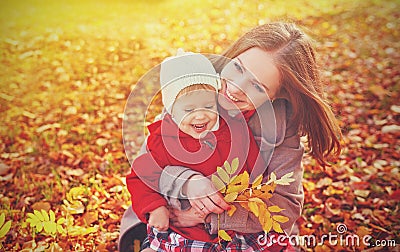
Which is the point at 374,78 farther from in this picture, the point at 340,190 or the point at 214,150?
the point at 214,150

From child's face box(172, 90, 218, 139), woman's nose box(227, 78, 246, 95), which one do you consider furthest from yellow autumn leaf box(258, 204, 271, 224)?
woman's nose box(227, 78, 246, 95)

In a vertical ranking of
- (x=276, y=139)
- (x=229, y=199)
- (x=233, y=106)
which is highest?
(x=233, y=106)

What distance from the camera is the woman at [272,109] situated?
2014 mm

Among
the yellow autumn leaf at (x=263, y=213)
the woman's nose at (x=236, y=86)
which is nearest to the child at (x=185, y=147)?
the woman's nose at (x=236, y=86)

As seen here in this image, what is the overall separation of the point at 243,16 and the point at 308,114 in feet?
15.2

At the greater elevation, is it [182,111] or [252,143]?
[182,111]

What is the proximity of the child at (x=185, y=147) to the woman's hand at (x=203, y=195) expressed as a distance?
8 centimetres

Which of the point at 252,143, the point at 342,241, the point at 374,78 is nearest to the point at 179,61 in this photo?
the point at 252,143

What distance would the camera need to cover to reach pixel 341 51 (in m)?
5.51

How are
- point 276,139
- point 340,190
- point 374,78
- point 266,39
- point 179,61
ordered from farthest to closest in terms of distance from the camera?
1. point 374,78
2. point 340,190
3. point 276,139
4. point 266,39
5. point 179,61

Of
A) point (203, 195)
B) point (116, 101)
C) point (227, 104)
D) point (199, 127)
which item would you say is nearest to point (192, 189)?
point (203, 195)

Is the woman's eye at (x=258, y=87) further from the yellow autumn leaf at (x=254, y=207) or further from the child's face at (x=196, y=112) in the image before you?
the yellow autumn leaf at (x=254, y=207)

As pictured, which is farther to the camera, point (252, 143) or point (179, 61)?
point (252, 143)

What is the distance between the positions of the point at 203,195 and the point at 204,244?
285 millimetres
